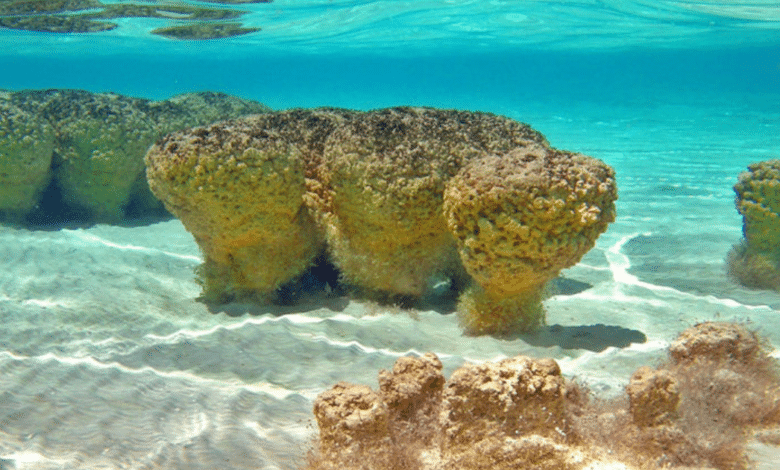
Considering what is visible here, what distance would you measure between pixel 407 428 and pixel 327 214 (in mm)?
3030

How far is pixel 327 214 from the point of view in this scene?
17.7 feet

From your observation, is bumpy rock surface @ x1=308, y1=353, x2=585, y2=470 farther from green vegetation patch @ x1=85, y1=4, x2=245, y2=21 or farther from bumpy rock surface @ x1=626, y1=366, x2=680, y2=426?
green vegetation patch @ x1=85, y1=4, x2=245, y2=21

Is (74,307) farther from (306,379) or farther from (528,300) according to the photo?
(528,300)

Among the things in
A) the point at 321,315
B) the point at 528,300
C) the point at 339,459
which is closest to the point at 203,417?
the point at 339,459

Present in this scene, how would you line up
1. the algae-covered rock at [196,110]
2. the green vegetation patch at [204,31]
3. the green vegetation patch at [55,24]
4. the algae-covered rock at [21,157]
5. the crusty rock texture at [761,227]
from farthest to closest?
the green vegetation patch at [204,31] → the green vegetation patch at [55,24] → the algae-covered rock at [196,110] → the algae-covered rock at [21,157] → the crusty rock texture at [761,227]

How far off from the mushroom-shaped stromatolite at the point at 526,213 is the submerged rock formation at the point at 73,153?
685cm

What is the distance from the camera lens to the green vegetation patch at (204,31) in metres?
25.6

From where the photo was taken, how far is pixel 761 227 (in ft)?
20.7

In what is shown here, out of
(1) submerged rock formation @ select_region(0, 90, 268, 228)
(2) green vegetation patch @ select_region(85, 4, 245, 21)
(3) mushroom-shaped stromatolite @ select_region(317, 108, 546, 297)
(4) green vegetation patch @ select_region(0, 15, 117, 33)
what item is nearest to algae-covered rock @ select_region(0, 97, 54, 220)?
(1) submerged rock formation @ select_region(0, 90, 268, 228)

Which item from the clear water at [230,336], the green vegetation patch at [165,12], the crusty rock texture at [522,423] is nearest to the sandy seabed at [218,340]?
the clear water at [230,336]

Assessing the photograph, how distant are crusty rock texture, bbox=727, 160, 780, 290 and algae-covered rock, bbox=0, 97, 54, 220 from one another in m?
10.3

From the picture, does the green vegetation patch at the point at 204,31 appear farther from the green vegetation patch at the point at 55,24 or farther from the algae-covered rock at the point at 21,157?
the algae-covered rock at the point at 21,157

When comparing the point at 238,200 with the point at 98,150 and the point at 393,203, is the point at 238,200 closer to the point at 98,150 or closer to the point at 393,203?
the point at 393,203

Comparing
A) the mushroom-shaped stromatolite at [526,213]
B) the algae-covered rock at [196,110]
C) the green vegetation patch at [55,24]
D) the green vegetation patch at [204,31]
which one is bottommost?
the mushroom-shaped stromatolite at [526,213]
